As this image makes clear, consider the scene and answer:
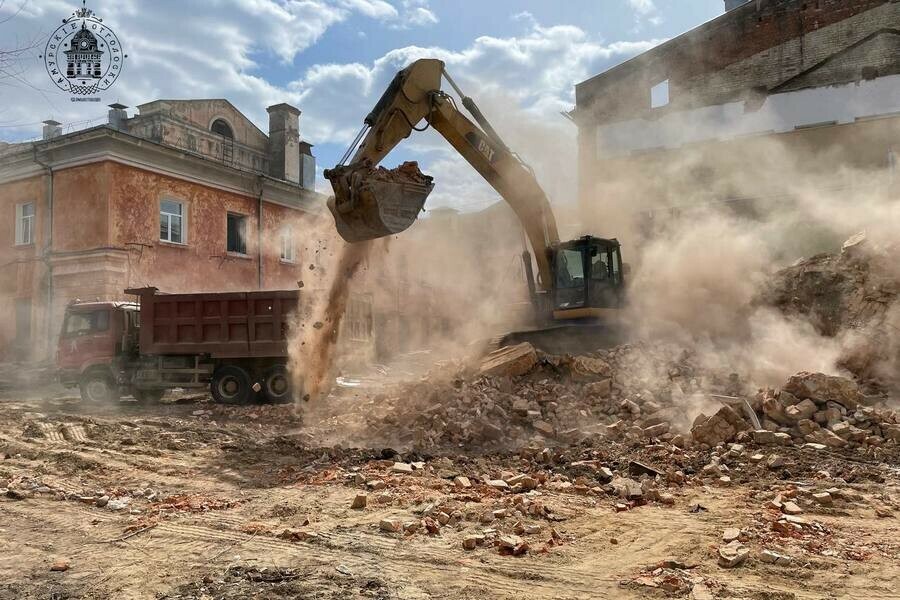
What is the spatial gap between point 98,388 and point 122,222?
770 centimetres

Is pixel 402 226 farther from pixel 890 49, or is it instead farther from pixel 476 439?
pixel 890 49

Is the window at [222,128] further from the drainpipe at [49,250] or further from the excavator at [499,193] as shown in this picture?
the excavator at [499,193]

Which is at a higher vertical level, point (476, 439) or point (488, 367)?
point (488, 367)

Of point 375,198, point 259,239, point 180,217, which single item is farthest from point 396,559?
point 259,239

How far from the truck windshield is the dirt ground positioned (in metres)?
6.25

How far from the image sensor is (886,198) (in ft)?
59.7

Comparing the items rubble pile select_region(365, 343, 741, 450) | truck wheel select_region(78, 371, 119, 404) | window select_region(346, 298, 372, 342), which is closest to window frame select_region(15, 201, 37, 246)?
truck wheel select_region(78, 371, 119, 404)

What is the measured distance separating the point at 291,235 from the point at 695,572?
83.3 ft

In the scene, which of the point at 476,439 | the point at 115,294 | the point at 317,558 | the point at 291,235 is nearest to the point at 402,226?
the point at 476,439

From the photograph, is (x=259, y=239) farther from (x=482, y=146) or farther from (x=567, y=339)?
(x=567, y=339)

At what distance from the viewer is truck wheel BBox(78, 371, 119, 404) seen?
14727mm

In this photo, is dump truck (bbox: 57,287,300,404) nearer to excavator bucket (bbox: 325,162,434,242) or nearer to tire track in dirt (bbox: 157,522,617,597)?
excavator bucket (bbox: 325,162,434,242)

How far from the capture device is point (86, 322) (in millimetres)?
14992

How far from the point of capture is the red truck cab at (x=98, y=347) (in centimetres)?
1473
